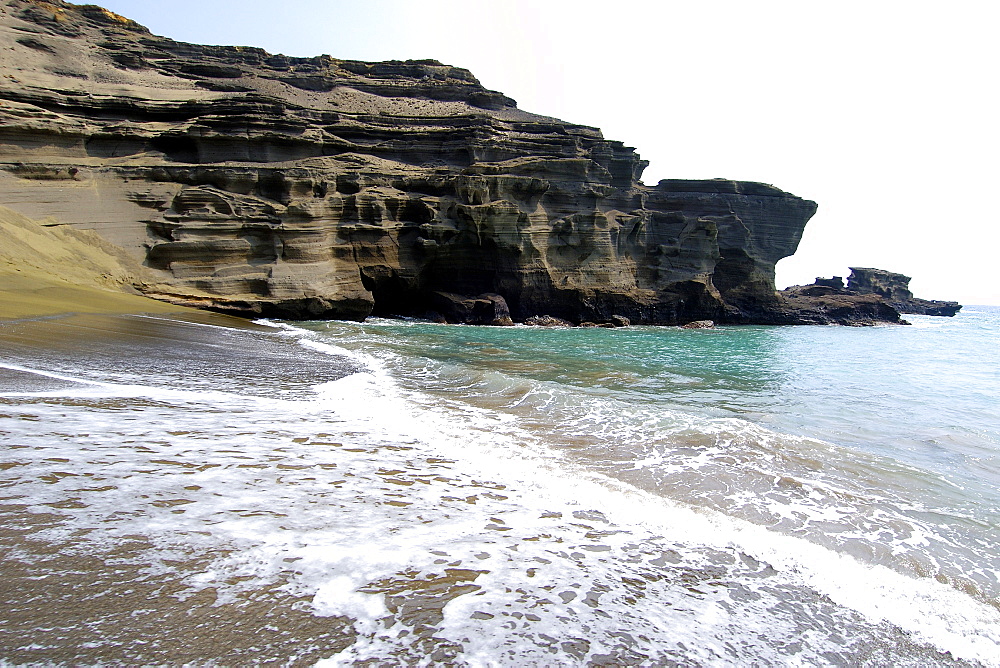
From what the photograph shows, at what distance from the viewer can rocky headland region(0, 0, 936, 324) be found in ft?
75.0

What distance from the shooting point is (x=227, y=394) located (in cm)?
738

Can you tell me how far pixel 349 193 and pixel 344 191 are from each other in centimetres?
26

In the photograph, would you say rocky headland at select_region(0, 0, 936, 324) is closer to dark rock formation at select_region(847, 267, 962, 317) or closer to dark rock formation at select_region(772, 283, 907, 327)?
dark rock formation at select_region(772, 283, 907, 327)

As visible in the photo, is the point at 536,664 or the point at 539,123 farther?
the point at 539,123

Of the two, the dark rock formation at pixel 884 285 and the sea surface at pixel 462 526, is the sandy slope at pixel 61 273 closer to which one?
the sea surface at pixel 462 526

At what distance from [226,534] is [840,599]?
3.76 meters

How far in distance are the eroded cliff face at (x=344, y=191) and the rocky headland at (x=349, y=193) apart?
0.10 meters

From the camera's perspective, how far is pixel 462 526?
12.6 feet

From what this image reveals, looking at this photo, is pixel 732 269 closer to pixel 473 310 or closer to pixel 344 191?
pixel 473 310

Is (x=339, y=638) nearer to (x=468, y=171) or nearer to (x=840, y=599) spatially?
(x=840, y=599)

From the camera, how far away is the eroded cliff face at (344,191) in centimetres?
2291

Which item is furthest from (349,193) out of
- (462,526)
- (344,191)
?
(462,526)

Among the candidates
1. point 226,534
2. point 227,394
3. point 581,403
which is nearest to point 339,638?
point 226,534

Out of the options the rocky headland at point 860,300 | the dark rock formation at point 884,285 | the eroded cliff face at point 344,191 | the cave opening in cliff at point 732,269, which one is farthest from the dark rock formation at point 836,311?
the dark rock formation at point 884,285
